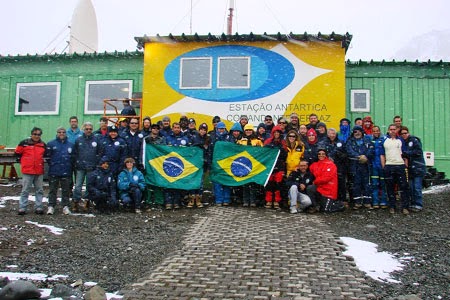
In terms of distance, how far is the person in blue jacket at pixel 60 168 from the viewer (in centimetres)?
934

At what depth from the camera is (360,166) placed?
32.2 ft

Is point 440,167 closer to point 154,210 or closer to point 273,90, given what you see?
point 273,90

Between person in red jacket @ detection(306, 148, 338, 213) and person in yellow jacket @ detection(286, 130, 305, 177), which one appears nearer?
person in red jacket @ detection(306, 148, 338, 213)

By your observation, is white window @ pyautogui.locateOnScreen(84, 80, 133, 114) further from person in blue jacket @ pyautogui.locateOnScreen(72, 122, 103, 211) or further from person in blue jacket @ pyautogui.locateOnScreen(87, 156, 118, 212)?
person in blue jacket @ pyautogui.locateOnScreen(87, 156, 118, 212)

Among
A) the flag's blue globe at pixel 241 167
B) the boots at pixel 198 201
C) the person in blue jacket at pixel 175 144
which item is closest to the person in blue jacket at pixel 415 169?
the flag's blue globe at pixel 241 167

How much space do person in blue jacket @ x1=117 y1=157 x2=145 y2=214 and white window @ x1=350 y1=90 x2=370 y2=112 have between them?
8035 mm

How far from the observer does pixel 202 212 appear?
952 cm

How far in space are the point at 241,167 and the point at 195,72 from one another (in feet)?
13.6

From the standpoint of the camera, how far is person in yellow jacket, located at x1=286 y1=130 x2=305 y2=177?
9867 mm

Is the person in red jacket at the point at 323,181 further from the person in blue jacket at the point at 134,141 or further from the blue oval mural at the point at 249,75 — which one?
the person in blue jacket at the point at 134,141

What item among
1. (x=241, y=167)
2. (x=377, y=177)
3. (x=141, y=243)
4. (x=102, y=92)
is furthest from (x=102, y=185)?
(x=102, y=92)

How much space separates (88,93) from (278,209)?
30.2 ft

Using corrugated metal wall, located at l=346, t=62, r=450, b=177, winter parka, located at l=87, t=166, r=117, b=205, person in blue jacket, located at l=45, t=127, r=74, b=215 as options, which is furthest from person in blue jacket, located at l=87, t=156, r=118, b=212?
corrugated metal wall, located at l=346, t=62, r=450, b=177

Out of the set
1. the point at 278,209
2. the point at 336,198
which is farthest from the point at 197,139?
the point at 336,198
